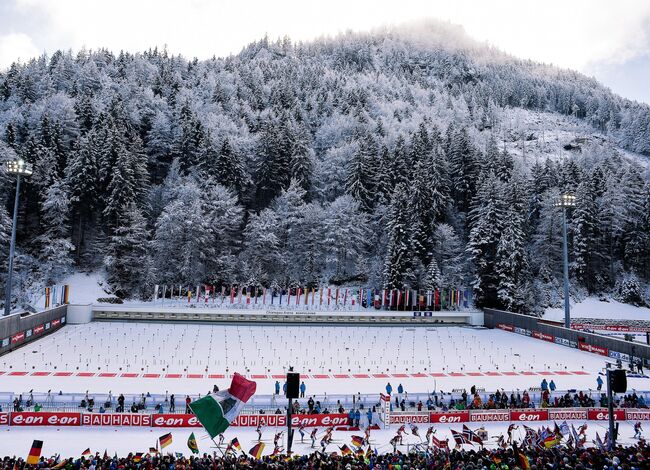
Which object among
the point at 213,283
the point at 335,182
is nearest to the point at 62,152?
the point at 213,283

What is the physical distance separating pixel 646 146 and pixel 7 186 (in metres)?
167

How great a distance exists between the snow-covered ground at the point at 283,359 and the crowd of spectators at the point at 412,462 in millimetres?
13192

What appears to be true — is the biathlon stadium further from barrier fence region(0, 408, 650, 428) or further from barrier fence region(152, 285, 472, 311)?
barrier fence region(152, 285, 472, 311)

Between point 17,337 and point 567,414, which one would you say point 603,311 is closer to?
point 567,414

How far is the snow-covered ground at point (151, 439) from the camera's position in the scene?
56.9 ft

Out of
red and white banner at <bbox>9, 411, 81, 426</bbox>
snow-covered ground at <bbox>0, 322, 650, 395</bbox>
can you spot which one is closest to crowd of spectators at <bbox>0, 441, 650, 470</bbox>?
red and white banner at <bbox>9, 411, 81, 426</bbox>

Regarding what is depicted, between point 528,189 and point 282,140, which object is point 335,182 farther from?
point 528,189

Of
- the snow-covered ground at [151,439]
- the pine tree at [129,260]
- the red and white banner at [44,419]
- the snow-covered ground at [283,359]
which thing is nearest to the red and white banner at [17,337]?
the snow-covered ground at [283,359]

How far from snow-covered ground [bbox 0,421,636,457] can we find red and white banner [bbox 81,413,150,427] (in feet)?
1.02

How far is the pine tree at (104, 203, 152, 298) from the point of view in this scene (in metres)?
56.2

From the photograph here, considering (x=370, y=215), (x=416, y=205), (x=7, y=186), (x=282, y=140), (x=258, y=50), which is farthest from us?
(x=258, y=50)

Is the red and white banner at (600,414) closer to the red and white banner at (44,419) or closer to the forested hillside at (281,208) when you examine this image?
the red and white banner at (44,419)

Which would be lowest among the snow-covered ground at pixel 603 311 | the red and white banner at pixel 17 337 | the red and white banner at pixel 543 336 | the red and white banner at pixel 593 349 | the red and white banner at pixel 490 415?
the red and white banner at pixel 490 415

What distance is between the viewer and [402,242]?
192ft
